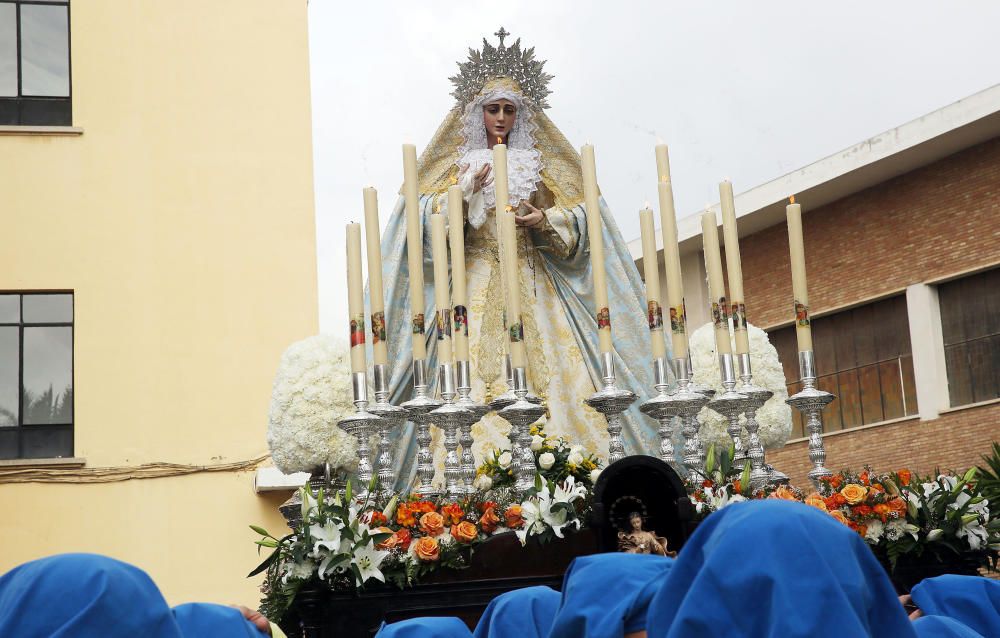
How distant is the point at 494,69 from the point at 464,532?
8.44ft

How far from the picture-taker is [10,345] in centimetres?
1163

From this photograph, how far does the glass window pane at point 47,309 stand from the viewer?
11633 mm

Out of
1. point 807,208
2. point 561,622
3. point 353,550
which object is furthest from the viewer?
point 807,208

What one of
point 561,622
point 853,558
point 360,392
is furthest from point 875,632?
point 360,392

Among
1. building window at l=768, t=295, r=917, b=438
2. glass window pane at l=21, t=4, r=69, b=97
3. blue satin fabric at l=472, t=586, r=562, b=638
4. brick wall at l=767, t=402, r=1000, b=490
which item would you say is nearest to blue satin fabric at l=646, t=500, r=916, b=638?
blue satin fabric at l=472, t=586, r=562, b=638

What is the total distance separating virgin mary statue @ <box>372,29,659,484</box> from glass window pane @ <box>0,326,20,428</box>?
575 cm

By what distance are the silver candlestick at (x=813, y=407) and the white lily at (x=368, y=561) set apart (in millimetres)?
1804

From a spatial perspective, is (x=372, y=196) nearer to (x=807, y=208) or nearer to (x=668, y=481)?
(x=668, y=481)

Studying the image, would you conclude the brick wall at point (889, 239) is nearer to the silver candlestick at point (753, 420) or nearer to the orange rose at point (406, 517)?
the silver candlestick at point (753, 420)

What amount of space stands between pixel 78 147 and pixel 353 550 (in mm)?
7658

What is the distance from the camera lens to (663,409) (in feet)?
19.3

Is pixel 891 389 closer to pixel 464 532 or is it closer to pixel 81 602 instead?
pixel 464 532

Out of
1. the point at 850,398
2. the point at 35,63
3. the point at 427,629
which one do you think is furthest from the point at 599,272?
the point at 850,398

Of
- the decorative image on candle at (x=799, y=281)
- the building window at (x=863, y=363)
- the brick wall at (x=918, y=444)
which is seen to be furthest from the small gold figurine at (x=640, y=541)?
the building window at (x=863, y=363)
